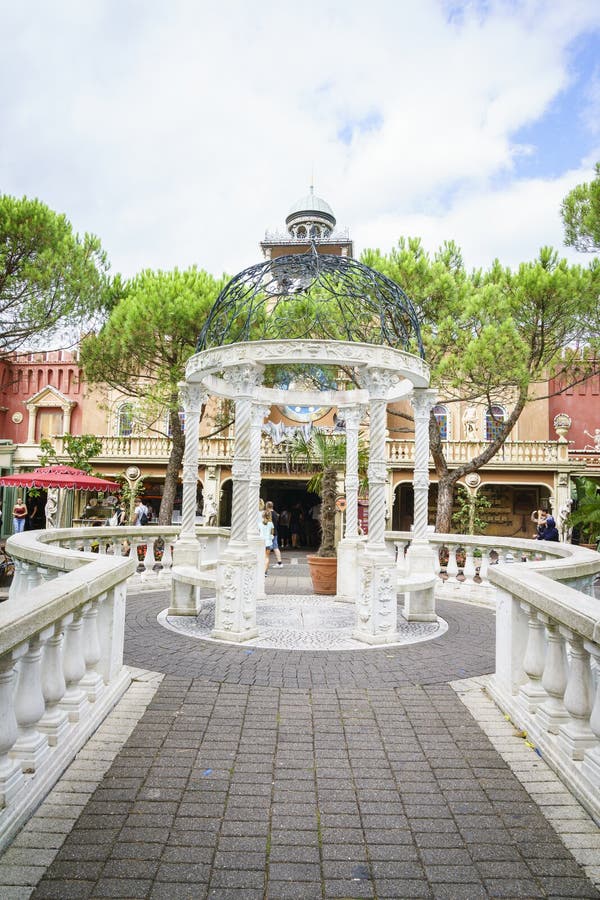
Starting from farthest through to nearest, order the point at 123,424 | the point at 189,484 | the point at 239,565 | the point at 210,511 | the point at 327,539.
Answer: the point at 123,424, the point at 210,511, the point at 327,539, the point at 189,484, the point at 239,565

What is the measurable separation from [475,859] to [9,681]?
2132mm

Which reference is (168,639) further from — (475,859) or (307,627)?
(475,859)

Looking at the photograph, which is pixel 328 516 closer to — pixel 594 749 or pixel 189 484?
pixel 189 484

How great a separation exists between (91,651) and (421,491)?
5877 millimetres

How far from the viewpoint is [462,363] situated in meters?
13.7

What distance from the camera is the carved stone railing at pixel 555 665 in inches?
115

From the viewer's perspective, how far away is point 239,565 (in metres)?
6.45

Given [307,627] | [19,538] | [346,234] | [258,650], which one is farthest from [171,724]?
[346,234]

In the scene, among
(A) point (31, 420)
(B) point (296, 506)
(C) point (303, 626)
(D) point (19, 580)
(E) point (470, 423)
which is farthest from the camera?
(A) point (31, 420)

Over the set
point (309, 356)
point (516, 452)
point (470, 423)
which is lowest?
point (309, 356)

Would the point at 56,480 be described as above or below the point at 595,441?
below

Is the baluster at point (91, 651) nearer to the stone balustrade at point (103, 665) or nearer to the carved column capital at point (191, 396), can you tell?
the stone balustrade at point (103, 665)

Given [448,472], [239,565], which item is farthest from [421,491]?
[448,472]

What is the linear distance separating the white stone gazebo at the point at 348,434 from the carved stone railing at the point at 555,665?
220 centimetres
